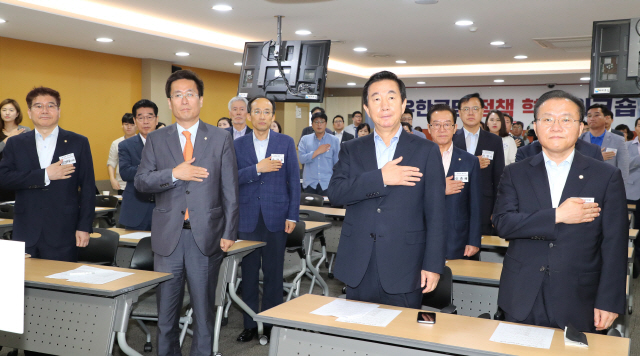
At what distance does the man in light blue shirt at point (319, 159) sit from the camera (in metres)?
7.01

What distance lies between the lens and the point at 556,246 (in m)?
2.06

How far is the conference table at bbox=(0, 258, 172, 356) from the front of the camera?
93.7 inches

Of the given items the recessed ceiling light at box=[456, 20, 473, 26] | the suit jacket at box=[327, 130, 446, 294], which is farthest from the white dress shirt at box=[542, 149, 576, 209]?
the recessed ceiling light at box=[456, 20, 473, 26]

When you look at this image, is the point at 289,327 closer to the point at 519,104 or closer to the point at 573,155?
the point at 573,155

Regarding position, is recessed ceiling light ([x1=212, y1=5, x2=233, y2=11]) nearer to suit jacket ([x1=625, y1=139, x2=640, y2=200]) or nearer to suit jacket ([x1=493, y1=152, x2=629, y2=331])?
suit jacket ([x1=493, y1=152, x2=629, y2=331])

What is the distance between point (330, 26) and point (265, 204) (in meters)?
4.35

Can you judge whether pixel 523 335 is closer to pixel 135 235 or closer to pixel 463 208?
pixel 463 208

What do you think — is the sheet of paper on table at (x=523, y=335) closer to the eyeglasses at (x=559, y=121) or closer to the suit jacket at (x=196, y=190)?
the eyeglasses at (x=559, y=121)

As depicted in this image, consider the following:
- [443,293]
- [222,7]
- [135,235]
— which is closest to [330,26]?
[222,7]

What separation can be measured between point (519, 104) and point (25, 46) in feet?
36.2

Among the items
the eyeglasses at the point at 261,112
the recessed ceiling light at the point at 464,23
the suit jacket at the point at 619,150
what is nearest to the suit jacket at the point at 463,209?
the eyeglasses at the point at 261,112

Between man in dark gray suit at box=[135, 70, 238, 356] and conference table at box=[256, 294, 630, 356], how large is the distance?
0.83 m

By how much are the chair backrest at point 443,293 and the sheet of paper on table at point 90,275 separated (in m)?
1.58

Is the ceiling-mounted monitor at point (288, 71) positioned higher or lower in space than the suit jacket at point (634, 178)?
higher
